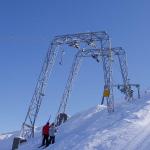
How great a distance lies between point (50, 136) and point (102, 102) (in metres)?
17.7

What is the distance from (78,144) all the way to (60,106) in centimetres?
1980

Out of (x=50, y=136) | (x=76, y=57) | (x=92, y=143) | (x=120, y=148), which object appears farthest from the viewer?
(x=76, y=57)

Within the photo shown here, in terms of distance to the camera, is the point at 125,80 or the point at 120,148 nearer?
the point at 120,148

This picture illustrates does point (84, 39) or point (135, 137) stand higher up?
point (84, 39)

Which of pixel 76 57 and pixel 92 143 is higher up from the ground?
pixel 76 57

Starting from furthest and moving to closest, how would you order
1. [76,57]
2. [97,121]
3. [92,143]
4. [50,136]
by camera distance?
[76,57] < [97,121] < [50,136] < [92,143]

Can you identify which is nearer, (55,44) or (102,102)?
(55,44)

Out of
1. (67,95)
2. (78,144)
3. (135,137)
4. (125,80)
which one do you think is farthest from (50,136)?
(125,80)

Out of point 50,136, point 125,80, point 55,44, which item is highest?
point 55,44

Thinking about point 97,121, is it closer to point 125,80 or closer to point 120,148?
point 120,148

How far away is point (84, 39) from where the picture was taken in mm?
38094

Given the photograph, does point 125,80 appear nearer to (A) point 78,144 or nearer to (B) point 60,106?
(B) point 60,106

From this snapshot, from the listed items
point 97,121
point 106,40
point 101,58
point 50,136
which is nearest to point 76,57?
point 101,58

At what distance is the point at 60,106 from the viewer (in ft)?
140
